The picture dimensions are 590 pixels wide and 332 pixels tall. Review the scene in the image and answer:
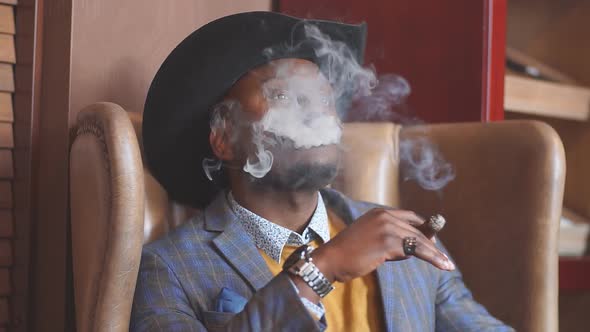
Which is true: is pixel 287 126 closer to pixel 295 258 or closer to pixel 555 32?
pixel 295 258

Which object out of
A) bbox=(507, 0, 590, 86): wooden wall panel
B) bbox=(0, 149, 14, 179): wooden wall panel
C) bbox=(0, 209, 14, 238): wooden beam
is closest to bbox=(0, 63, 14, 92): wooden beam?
bbox=(0, 149, 14, 179): wooden wall panel

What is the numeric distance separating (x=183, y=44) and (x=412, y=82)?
0.77 m

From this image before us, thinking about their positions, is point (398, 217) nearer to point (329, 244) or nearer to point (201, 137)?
point (329, 244)

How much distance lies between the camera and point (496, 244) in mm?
1699

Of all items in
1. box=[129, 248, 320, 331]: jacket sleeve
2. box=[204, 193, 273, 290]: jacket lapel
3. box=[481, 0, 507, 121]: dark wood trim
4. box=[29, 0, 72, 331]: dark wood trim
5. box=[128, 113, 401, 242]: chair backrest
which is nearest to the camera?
box=[129, 248, 320, 331]: jacket sleeve

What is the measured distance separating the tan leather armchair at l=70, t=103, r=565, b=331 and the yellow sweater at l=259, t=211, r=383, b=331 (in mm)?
321

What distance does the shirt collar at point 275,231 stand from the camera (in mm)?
1545

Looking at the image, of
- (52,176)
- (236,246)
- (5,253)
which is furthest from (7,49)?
(236,246)

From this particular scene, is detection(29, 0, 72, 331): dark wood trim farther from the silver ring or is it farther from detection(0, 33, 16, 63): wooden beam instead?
the silver ring

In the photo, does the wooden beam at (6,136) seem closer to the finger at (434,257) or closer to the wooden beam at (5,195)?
the wooden beam at (5,195)

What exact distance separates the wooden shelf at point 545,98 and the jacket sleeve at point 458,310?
75cm

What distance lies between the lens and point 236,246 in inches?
58.8

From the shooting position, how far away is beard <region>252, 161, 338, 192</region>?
4.91 feet

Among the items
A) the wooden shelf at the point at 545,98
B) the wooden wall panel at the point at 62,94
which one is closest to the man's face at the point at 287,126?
the wooden wall panel at the point at 62,94
